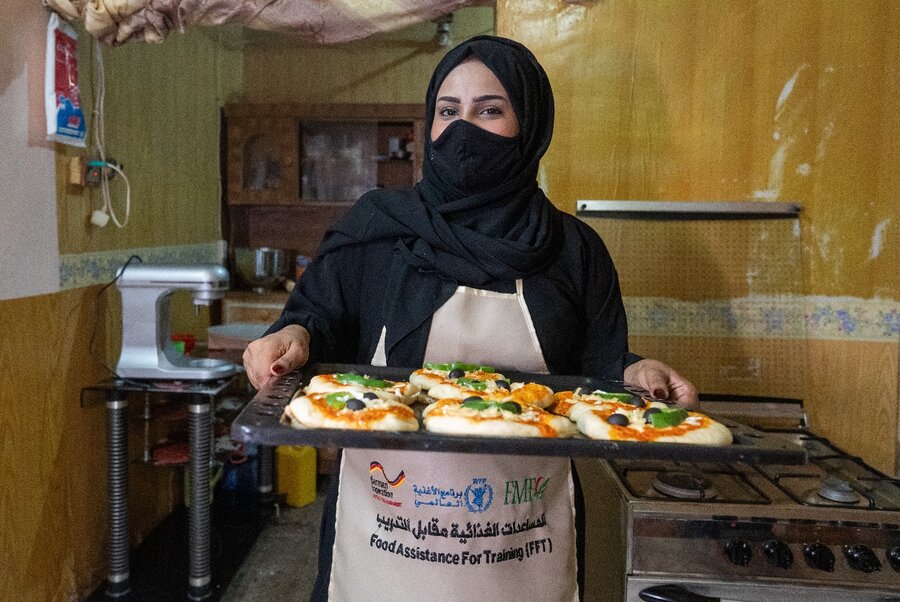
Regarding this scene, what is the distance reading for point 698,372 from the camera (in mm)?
2406

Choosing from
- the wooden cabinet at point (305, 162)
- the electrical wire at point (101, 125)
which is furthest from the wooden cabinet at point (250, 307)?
the electrical wire at point (101, 125)

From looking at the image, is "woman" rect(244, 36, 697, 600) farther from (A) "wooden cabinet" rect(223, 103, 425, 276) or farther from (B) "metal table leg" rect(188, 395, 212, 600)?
(A) "wooden cabinet" rect(223, 103, 425, 276)

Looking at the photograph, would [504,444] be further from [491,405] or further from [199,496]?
[199,496]

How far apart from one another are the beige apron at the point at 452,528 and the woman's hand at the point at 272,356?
0.88 feet

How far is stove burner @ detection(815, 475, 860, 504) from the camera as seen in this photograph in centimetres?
161

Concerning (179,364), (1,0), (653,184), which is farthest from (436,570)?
(1,0)

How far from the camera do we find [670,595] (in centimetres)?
157

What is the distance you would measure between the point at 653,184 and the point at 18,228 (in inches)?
87.0

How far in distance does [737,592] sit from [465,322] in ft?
2.98

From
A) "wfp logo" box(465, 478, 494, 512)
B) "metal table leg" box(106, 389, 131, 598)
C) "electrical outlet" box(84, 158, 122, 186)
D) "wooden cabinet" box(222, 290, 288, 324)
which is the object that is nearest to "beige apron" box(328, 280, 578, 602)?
"wfp logo" box(465, 478, 494, 512)

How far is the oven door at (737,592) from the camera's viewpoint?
5.08 ft

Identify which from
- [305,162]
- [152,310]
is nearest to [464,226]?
[152,310]

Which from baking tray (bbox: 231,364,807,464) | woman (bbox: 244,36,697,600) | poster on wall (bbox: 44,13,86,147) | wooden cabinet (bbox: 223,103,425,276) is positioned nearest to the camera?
baking tray (bbox: 231,364,807,464)

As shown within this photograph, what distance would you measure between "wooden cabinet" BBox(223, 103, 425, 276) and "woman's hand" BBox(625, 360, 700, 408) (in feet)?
11.5
